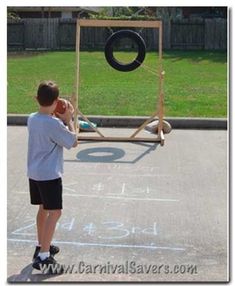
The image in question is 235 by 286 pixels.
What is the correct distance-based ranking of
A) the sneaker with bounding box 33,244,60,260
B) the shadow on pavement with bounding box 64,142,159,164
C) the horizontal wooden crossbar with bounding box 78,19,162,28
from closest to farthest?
the sneaker with bounding box 33,244,60,260 < the shadow on pavement with bounding box 64,142,159,164 < the horizontal wooden crossbar with bounding box 78,19,162,28

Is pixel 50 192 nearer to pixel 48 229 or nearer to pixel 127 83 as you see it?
pixel 48 229

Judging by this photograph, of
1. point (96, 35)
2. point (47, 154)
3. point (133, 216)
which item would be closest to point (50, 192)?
point (47, 154)

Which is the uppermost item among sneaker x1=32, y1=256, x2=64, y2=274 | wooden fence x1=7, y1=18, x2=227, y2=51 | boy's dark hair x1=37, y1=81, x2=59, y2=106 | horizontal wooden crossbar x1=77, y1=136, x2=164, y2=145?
wooden fence x1=7, y1=18, x2=227, y2=51

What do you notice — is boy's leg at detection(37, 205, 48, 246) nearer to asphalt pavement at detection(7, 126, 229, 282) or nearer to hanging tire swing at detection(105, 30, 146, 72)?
asphalt pavement at detection(7, 126, 229, 282)

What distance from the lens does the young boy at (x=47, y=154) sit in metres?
3.50

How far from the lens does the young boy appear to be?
11.5 feet

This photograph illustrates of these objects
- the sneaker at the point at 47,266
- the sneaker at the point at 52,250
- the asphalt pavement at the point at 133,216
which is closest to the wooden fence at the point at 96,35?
the asphalt pavement at the point at 133,216

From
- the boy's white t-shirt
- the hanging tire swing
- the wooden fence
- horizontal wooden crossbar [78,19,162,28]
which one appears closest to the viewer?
the boy's white t-shirt

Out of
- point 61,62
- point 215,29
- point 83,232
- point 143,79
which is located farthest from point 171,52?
point 83,232

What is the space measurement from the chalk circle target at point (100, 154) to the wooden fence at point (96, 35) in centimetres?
1700

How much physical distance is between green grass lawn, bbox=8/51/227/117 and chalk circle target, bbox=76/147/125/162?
1.69 metres

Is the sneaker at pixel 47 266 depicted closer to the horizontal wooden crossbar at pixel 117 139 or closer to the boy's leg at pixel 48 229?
the boy's leg at pixel 48 229

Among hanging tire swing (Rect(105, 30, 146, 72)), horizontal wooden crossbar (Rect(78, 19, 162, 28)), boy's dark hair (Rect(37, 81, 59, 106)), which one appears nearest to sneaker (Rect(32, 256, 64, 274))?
boy's dark hair (Rect(37, 81, 59, 106))

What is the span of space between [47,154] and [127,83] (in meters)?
10.9
